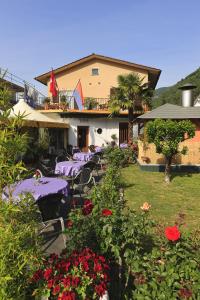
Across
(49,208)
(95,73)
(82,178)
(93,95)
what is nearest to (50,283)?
(49,208)

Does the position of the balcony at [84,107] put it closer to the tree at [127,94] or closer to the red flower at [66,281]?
the tree at [127,94]

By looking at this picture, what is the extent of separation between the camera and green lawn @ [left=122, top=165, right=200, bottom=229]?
7359 mm

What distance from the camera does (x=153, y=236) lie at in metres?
5.47

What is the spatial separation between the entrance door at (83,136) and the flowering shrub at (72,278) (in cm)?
2216

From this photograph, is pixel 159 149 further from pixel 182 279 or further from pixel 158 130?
pixel 182 279

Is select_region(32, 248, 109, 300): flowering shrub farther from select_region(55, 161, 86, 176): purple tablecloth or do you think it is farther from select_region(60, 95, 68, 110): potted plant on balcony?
select_region(60, 95, 68, 110): potted plant on balcony

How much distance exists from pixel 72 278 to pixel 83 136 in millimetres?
22687

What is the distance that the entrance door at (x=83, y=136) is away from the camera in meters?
25.0

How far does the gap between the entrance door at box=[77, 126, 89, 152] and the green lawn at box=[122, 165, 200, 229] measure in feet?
38.3

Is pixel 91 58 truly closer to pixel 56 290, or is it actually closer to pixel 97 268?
pixel 97 268

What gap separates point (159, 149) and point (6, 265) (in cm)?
993

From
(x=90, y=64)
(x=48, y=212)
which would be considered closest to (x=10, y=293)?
(x=48, y=212)

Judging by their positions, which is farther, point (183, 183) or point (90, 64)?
point (90, 64)

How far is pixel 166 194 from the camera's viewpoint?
9.73m
